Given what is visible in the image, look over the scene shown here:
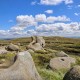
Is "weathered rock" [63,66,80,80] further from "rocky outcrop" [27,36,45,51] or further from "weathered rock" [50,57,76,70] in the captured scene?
"rocky outcrop" [27,36,45,51]

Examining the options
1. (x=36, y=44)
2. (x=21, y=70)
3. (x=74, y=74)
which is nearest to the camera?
(x=21, y=70)

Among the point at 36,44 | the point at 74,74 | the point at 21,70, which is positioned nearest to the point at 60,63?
the point at 74,74

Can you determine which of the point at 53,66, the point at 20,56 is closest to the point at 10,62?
the point at 20,56

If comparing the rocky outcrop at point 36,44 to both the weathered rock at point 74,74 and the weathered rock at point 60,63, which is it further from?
the weathered rock at point 74,74

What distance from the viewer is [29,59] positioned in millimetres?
23156

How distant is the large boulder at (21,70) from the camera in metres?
20.1

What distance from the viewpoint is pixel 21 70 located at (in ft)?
68.8

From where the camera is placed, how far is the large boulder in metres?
20.1

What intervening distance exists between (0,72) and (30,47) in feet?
193

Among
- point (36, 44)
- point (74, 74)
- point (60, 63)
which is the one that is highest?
point (36, 44)

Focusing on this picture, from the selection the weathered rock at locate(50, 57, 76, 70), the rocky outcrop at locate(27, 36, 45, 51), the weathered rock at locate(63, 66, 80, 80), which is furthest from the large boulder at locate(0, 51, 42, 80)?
Result: the rocky outcrop at locate(27, 36, 45, 51)

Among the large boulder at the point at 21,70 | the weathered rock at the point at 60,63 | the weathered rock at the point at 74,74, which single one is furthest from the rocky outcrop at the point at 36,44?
the weathered rock at the point at 74,74

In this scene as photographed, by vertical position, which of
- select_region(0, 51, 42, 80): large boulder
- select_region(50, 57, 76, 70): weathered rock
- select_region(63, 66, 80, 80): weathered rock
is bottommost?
select_region(50, 57, 76, 70): weathered rock

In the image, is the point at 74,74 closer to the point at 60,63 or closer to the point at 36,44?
the point at 60,63
